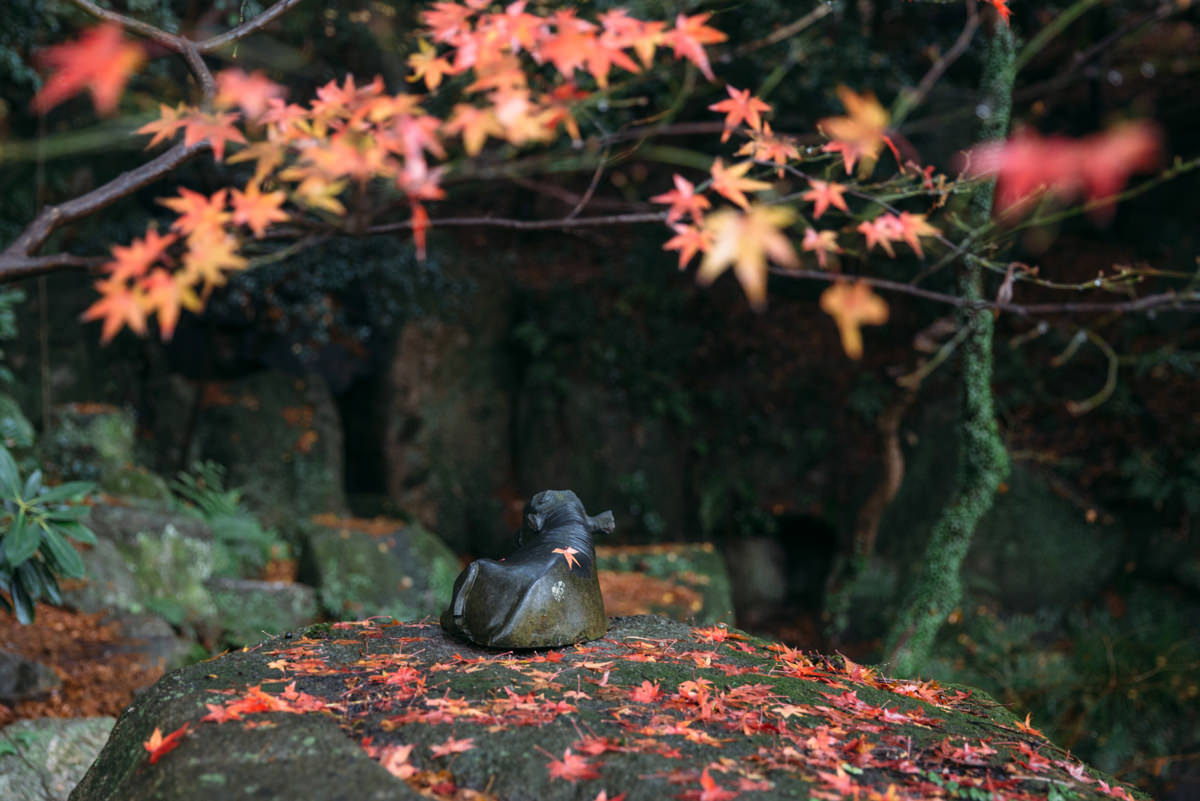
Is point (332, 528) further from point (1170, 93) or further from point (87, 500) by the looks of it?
point (1170, 93)

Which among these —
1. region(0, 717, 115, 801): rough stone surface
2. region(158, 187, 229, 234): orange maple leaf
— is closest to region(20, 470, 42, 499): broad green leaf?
region(0, 717, 115, 801): rough stone surface

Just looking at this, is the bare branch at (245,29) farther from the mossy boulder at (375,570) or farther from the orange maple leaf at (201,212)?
the mossy boulder at (375,570)

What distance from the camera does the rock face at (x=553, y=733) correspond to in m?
2.35

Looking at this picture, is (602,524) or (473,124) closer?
(473,124)

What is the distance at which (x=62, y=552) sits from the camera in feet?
13.2

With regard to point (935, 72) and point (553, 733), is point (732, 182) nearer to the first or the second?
point (553, 733)

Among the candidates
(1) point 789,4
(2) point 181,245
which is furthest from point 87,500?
(1) point 789,4

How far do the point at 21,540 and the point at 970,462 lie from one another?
18.2ft

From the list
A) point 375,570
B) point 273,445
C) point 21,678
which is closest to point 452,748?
point 21,678

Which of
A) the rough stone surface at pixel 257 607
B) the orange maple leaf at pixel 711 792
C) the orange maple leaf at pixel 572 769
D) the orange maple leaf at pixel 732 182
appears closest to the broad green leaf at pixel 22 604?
the rough stone surface at pixel 257 607

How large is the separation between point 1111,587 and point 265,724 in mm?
8368

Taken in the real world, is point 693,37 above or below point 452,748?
above

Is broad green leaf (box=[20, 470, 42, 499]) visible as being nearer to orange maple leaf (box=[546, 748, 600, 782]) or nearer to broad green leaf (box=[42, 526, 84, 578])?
broad green leaf (box=[42, 526, 84, 578])

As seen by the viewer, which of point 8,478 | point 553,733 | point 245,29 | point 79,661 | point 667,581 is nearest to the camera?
point 553,733
